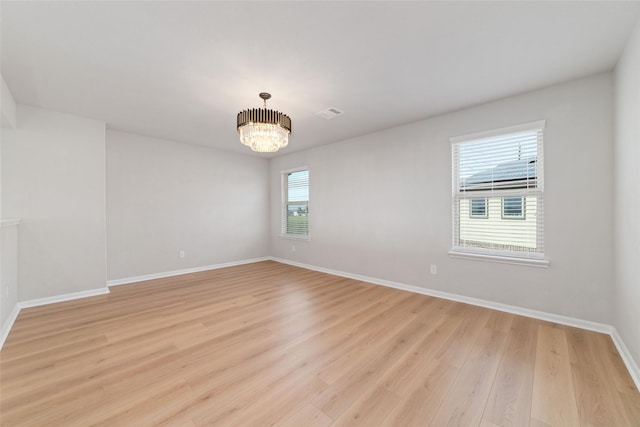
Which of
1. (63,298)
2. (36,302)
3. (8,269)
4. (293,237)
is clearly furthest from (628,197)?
(36,302)

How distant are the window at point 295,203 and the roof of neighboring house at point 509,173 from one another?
3.37 meters

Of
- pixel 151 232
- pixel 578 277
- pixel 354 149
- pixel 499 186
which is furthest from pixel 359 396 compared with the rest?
pixel 151 232

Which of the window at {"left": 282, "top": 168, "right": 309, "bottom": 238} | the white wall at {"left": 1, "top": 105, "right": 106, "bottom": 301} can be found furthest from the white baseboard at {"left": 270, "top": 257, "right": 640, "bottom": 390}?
the white wall at {"left": 1, "top": 105, "right": 106, "bottom": 301}

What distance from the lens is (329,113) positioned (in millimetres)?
3574

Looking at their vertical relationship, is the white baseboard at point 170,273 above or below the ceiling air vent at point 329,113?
below

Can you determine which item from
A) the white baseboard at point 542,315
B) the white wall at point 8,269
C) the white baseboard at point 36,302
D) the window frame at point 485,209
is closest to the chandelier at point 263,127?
the white wall at point 8,269

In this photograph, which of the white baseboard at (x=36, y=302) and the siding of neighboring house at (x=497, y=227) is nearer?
the white baseboard at (x=36, y=302)

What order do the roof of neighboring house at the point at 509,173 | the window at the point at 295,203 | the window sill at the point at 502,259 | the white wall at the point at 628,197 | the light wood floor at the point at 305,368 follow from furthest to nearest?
1. the window at the point at 295,203
2. the roof of neighboring house at the point at 509,173
3. the window sill at the point at 502,259
4. the white wall at the point at 628,197
5. the light wood floor at the point at 305,368

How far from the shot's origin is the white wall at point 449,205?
2.57 meters

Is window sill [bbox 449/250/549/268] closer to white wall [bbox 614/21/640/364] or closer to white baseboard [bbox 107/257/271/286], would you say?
white wall [bbox 614/21/640/364]

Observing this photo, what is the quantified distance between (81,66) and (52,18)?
69cm

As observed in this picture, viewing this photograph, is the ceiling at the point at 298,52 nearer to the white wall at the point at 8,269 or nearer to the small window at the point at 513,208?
the small window at the point at 513,208

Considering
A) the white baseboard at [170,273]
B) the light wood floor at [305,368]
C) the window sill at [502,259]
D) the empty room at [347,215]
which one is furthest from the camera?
the white baseboard at [170,273]

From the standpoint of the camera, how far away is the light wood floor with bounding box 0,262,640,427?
152 cm
